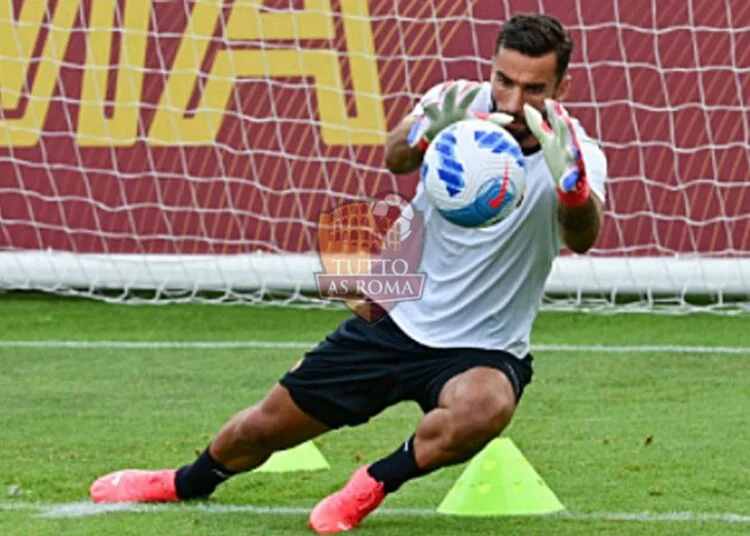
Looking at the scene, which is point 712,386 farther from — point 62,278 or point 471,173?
point 62,278

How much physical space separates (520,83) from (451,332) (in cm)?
76

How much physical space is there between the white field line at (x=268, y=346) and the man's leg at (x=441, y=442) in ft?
13.2

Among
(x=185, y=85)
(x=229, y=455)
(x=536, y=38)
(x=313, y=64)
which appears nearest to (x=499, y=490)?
(x=229, y=455)

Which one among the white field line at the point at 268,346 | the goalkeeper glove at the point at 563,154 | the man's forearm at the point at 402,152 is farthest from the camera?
the white field line at the point at 268,346

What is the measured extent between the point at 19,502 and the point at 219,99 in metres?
5.86

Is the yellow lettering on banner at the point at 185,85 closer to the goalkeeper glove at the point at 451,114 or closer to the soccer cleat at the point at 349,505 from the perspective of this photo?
the soccer cleat at the point at 349,505

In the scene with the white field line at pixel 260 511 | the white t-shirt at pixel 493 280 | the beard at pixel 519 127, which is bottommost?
the white field line at pixel 260 511

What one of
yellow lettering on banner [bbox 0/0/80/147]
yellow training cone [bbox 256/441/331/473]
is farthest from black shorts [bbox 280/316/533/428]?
yellow lettering on banner [bbox 0/0/80/147]

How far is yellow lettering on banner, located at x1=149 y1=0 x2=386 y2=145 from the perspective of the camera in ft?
36.0

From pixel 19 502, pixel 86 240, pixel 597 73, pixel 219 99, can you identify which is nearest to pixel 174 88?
pixel 219 99

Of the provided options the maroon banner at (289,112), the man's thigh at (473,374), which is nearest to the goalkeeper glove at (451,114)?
the man's thigh at (473,374)

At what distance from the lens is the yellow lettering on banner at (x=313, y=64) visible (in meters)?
11.0

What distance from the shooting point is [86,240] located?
37.6 feet

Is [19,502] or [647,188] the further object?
[647,188]
